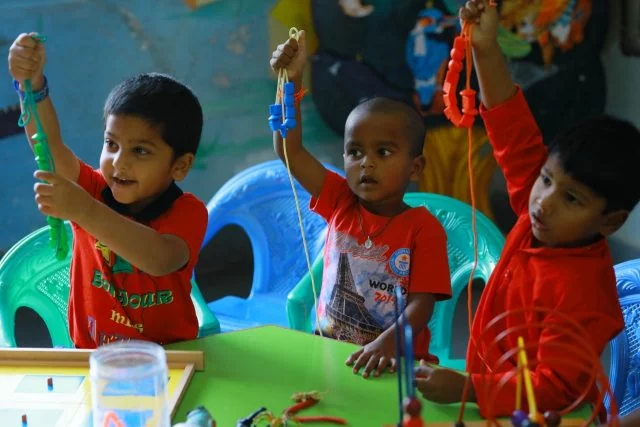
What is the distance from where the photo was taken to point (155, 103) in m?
1.52

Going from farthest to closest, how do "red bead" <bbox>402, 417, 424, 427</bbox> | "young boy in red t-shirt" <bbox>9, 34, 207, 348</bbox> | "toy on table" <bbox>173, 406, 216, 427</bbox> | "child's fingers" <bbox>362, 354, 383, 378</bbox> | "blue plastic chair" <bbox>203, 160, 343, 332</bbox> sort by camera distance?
"blue plastic chair" <bbox>203, 160, 343, 332</bbox> → "young boy in red t-shirt" <bbox>9, 34, 207, 348</bbox> → "child's fingers" <bbox>362, 354, 383, 378</bbox> → "toy on table" <bbox>173, 406, 216, 427</bbox> → "red bead" <bbox>402, 417, 424, 427</bbox>

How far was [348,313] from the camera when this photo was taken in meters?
1.67

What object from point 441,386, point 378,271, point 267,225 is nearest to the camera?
point 441,386

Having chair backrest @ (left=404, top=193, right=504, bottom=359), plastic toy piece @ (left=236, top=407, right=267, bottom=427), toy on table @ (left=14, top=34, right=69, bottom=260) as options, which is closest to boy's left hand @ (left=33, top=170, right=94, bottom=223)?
toy on table @ (left=14, top=34, right=69, bottom=260)

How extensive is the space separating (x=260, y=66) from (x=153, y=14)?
1.65 ft

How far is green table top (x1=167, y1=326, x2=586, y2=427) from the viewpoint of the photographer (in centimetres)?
121

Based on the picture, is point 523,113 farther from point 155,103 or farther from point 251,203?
point 251,203

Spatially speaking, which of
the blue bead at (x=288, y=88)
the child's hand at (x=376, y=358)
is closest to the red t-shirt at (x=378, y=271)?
the child's hand at (x=376, y=358)

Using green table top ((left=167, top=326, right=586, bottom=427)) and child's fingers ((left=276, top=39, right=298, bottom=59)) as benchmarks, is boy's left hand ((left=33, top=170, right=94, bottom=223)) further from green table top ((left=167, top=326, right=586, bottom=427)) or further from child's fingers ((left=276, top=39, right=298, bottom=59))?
child's fingers ((left=276, top=39, right=298, bottom=59))

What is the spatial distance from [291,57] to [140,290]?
0.54 m

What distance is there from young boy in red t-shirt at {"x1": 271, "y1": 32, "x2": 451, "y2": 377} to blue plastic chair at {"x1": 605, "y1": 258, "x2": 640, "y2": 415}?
38 cm

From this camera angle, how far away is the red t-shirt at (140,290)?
152 centimetres

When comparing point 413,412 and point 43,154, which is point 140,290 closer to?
point 43,154

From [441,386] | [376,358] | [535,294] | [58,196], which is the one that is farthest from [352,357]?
[58,196]
